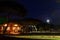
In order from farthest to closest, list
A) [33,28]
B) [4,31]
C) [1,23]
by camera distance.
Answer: [1,23] → [33,28] → [4,31]

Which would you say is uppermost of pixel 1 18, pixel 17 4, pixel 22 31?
pixel 17 4

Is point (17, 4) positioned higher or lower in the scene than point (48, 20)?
higher

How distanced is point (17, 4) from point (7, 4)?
1.08 metres

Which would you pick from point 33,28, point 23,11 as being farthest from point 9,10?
point 33,28

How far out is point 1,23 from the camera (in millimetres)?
18609

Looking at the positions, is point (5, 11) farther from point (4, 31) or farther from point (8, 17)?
point (4, 31)

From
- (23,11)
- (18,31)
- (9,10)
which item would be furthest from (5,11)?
(18,31)

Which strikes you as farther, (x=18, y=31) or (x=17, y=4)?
(x=17, y=4)

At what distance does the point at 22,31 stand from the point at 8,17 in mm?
4354

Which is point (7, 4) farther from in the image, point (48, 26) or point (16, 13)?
point (48, 26)

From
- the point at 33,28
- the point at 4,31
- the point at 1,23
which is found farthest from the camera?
the point at 1,23

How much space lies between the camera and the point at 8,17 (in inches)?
778

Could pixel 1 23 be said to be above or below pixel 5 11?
below

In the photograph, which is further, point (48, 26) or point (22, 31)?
point (48, 26)
